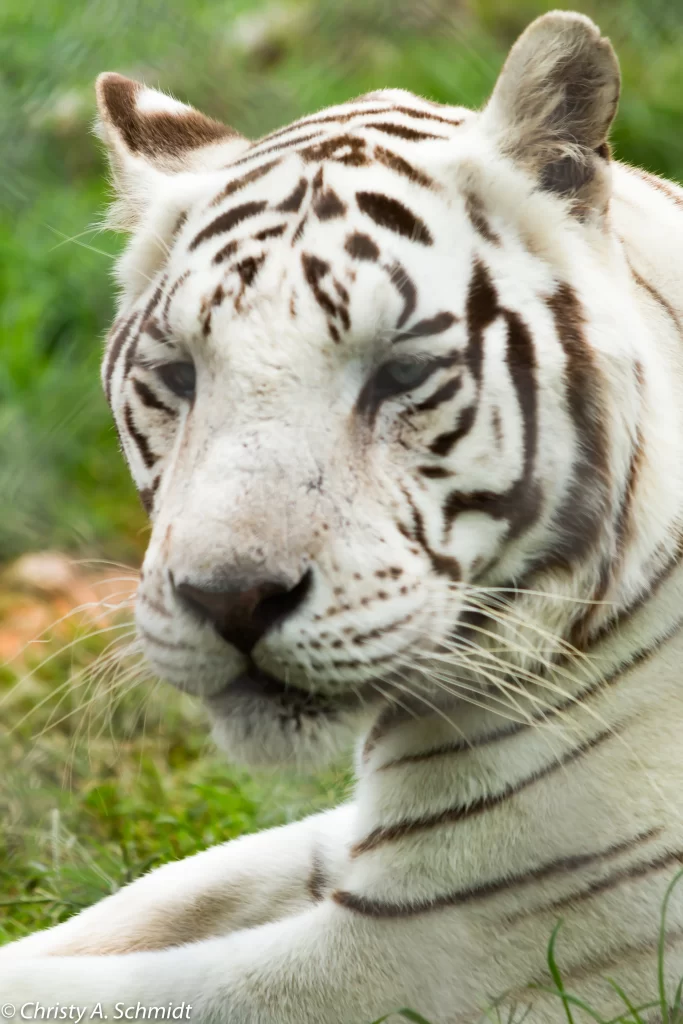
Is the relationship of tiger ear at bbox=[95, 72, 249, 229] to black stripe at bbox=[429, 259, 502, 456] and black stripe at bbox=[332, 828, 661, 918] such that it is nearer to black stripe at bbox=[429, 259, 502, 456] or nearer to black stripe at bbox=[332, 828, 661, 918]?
black stripe at bbox=[429, 259, 502, 456]

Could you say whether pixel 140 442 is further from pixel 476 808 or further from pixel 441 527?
pixel 476 808

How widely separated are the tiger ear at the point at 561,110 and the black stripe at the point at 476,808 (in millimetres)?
641

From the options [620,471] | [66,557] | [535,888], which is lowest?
[66,557]

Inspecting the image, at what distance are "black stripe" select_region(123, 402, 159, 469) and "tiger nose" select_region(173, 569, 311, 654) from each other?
12.4 inches

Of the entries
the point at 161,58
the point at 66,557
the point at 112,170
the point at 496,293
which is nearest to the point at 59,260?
the point at 161,58

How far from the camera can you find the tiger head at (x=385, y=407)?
5.09ft

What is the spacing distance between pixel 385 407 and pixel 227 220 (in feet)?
1.10

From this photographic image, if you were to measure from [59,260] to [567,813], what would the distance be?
2988 mm

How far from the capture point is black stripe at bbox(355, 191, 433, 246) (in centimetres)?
168

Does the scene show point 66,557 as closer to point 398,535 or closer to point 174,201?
point 174,201

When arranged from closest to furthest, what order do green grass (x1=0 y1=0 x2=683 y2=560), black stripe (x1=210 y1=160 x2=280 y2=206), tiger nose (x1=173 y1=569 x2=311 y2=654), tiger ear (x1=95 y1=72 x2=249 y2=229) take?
tiger nose (x1=173 y1=569 x2=311 y2=654) < black stripe (x1=210 y1=160 x2=280 y2=206) < tiger ear (x1=95 y1=72 x2=249 y2=229) < green grass (x1=0 y1=0 x2=683 y2=560)

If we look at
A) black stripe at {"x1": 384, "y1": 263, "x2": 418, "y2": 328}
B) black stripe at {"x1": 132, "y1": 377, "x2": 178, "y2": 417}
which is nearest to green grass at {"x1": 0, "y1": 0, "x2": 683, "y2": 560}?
black stripe at {"x1": 132, "y1": 377, "x2": 178, "y2": 417}

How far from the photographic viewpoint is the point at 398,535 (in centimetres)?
160

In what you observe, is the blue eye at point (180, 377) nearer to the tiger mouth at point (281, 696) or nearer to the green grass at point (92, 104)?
the tiger mouth at point (281, 696)
